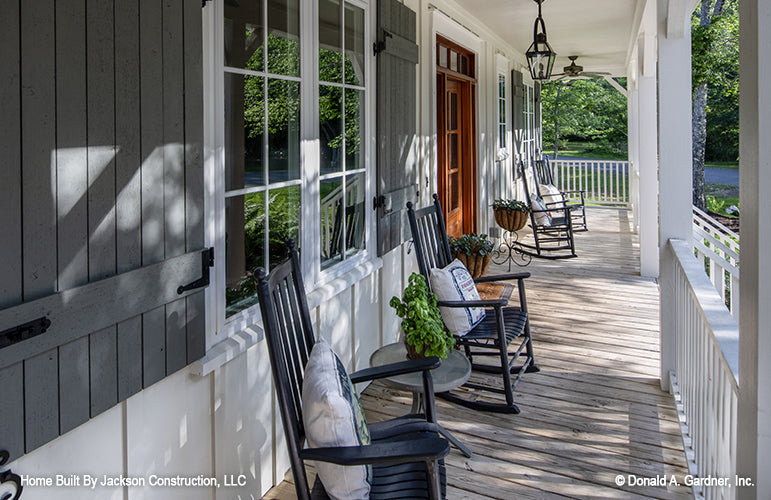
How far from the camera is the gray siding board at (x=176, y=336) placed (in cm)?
166

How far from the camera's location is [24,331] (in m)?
1.22

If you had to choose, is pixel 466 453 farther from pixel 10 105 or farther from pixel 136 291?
pixel 10 105

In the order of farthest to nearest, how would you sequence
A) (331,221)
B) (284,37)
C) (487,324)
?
1. (487,324)
2. (331,221)
3. (284,37)

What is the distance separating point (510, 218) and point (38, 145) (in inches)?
219

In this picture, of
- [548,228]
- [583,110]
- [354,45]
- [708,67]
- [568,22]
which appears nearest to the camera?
[354,45]

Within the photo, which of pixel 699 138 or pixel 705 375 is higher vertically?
pixel 699 138

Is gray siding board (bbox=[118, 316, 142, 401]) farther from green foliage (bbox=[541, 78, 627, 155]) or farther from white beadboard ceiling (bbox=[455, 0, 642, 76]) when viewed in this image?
green foliage (bbox=[541, 78, 627, 155])

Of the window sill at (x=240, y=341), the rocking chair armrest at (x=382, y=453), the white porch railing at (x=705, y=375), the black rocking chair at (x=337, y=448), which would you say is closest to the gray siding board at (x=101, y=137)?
the black rocking chair at (x=337, y=448)

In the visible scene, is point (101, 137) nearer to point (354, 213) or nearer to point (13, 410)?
point (13, 410)

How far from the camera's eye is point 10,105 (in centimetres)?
118

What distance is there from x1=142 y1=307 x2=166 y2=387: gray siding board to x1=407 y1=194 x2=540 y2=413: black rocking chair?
1.62 metres

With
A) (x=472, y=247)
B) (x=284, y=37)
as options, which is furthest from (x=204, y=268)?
(x=472, y=247)

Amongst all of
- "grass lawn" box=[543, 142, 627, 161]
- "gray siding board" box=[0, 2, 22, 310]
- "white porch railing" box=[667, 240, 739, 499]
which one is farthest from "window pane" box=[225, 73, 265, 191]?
"grass lawn" box=[543, 142, 627, 161]

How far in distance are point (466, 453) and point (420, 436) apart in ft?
2.72
